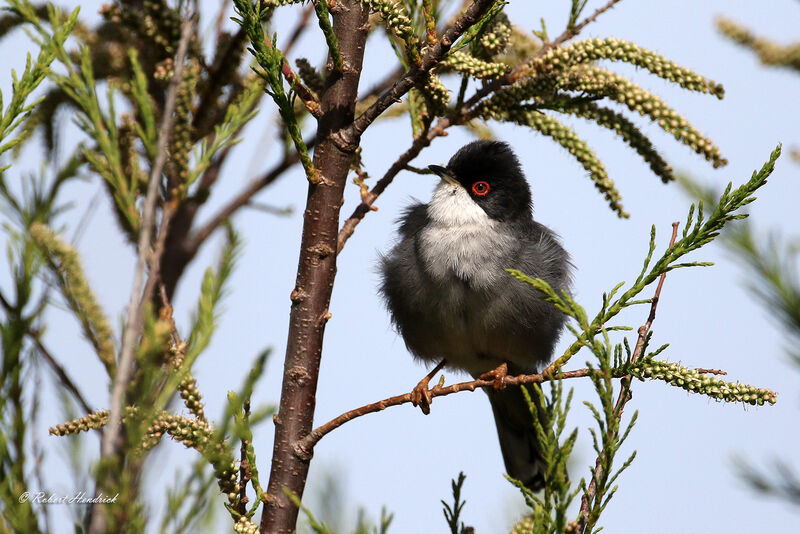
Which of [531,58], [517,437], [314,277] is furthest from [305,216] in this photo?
[517,437]

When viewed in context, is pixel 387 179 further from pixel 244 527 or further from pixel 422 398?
pixel 244 527

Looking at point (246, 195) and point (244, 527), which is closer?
point (244, 527)

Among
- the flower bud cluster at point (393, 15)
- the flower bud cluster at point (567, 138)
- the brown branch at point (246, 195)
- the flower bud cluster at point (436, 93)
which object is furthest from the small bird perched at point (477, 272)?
the flower bud cluster at point (393, 15)

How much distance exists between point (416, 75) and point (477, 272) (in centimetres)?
196

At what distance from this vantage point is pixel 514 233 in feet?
15.5

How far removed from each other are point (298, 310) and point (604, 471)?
1.09m

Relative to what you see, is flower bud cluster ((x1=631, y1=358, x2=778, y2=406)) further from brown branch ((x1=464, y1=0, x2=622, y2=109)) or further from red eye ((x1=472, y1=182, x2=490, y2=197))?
red eye ((x1=472, y1=182, x2=490, y2=197))

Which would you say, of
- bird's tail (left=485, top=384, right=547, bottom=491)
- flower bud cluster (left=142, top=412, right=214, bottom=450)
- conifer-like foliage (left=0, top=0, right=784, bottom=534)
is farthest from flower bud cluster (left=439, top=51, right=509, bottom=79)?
bird's tail (left=485, top=384, right=547, bottom=491)

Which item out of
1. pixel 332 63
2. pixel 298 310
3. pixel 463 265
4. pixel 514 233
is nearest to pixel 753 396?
pixel 298 310

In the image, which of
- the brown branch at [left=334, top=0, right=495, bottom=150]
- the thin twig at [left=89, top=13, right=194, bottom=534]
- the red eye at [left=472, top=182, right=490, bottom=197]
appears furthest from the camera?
the red eye at [left=472, top=182, right=490, bottom=197]

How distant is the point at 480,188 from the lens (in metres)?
4.90

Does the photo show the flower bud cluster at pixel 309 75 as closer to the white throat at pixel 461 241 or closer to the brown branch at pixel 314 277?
the brown branch at pixel 314 277

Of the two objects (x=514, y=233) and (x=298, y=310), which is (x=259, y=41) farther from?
(x=514, y=233)

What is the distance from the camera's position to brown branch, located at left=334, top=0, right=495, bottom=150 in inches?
95.8
